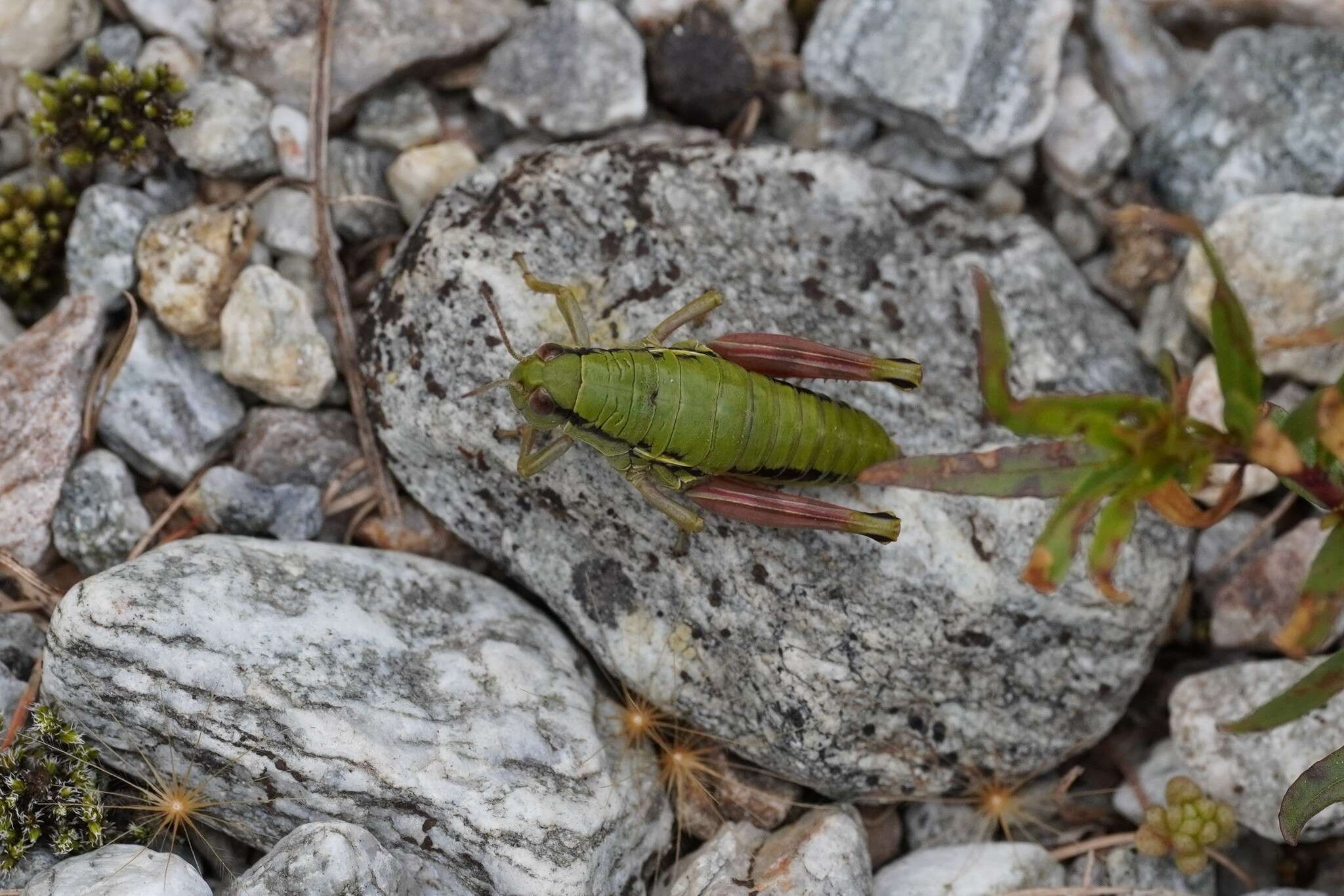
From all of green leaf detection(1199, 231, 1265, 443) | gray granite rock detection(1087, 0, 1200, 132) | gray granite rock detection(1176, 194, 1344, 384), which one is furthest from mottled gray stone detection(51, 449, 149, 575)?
gray granite rock detection(1087, 0, 1200, 132)

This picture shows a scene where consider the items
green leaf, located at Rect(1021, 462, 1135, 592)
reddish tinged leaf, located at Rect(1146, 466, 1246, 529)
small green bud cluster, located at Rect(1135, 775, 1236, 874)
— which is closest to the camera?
green leaf, located at Rect(1021, 462, 1135, 592)

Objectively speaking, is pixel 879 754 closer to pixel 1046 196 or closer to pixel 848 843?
pixel 848 843

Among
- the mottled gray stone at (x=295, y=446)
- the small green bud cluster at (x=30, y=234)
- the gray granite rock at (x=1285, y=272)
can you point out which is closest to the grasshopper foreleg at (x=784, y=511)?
the mottled gray stone at (x=295, y=446)

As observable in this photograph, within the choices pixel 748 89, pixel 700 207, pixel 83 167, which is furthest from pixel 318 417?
pixel 748 89

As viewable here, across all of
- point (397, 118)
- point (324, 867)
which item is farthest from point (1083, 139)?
point (324, 867)

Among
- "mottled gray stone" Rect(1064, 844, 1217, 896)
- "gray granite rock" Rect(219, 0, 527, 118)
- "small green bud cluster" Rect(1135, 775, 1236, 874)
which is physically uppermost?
"gray granite rock" Rect(219, 0, 527, 118)

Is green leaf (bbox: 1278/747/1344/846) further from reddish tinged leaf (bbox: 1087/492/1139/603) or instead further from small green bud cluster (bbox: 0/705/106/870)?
small green bud cluster (bbox: 0/705/106/870)
